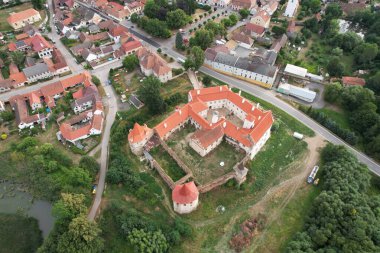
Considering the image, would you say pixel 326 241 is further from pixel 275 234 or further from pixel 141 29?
pixel 141 29

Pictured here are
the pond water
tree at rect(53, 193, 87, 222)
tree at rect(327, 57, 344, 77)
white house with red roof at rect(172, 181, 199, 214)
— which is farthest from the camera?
tree at rect(327, 57, 344, 77)

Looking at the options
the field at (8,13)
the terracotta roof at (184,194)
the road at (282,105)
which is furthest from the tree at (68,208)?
the field at (8,13)

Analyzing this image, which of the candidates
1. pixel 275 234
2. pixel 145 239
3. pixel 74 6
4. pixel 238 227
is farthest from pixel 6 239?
pixel 74 6

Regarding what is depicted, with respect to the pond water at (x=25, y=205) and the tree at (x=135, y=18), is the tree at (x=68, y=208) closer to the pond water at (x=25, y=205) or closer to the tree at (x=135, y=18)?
the pond water at (x=25, y=205)

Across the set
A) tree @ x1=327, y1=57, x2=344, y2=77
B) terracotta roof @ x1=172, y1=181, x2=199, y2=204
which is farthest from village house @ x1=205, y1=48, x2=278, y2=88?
terracotta roof @ x1=172, y1=181, x2=199, y2=204

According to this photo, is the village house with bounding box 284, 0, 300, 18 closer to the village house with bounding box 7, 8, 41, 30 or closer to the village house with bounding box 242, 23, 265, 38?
the village house with bounding box 242, 23, 265, 38

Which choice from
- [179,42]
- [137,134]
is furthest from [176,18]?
[137,134]
